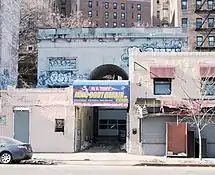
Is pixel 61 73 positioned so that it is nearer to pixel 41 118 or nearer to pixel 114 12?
pixel 41 118

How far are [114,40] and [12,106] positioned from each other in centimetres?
1882

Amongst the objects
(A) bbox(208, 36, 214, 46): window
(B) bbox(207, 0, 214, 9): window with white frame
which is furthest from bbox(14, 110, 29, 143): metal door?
(B) bbox(207, 0, 214, 9): window with white frame

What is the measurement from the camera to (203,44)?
7781 cm

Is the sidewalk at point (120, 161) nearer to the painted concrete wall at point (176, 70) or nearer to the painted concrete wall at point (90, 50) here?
the painted concrete wall at point (176, 70)

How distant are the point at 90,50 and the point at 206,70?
19.7 meters

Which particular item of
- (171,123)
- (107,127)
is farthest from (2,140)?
(107,127)

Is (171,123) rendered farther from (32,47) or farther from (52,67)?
(32,47)

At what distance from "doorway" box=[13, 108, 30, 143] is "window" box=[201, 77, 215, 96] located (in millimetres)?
11002

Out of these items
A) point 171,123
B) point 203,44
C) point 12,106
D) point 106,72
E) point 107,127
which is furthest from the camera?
point 203,44

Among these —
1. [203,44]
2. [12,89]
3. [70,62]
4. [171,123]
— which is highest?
[203,44]

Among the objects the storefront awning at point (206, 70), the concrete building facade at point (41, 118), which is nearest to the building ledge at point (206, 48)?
the storefront awning at point (206, 70)

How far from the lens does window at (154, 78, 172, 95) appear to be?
2788cm

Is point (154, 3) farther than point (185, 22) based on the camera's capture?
Yes

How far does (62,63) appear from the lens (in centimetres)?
4541
